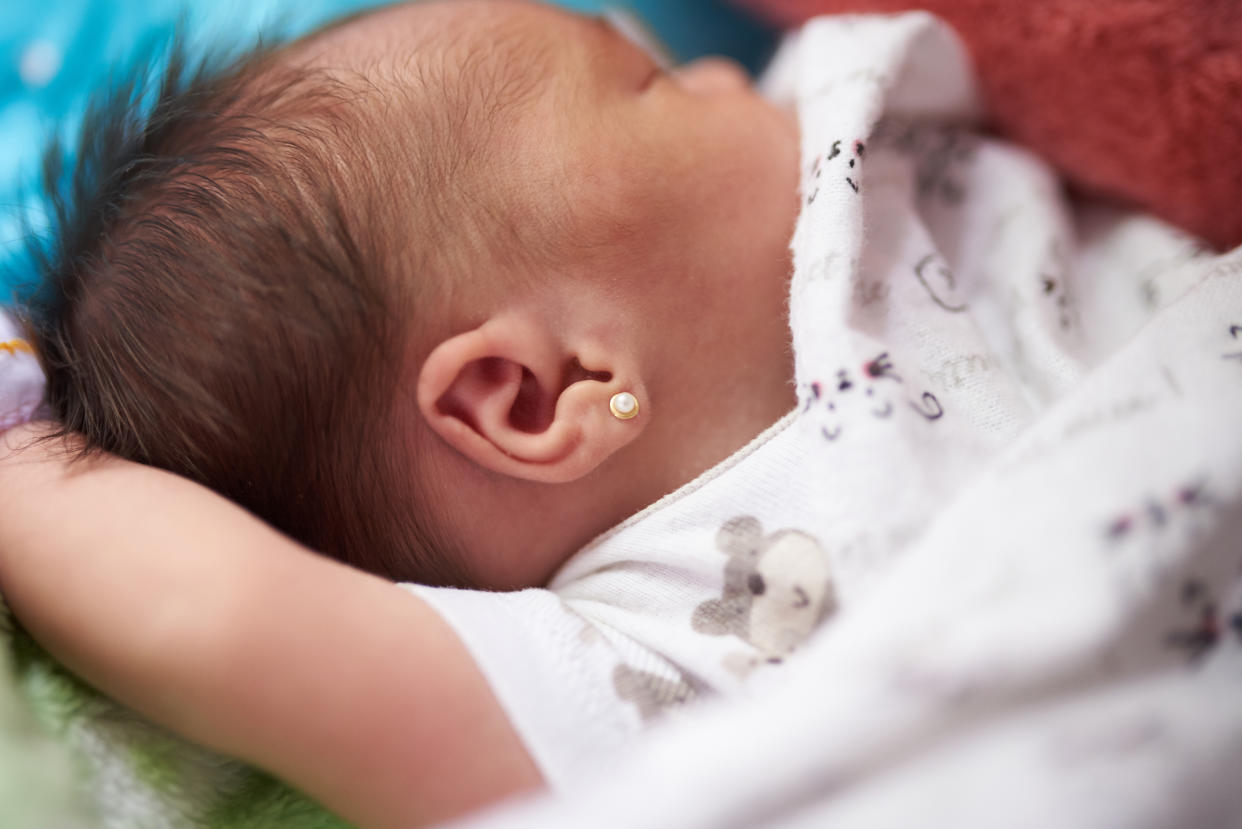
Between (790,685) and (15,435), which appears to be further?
(15,435)

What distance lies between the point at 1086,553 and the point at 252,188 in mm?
643

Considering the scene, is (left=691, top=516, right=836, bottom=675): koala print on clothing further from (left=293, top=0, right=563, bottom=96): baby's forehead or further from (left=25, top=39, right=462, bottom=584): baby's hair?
(left=293, top=0, right=563, bottom=96): baby's forehead

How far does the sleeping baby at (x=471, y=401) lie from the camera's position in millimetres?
641

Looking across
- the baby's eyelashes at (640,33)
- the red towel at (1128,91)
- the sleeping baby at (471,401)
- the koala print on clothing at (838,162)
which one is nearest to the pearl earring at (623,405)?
the sleeping baby at (471,401)

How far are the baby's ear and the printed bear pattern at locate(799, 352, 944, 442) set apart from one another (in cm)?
14

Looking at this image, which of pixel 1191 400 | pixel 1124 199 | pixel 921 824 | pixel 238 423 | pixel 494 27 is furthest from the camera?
pixel 1124 199

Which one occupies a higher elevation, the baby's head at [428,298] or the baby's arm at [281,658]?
the baby's head at [428,298]

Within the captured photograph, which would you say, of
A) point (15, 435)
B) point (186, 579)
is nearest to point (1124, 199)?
point (186, 579)

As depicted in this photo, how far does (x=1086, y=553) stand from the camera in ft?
1.77

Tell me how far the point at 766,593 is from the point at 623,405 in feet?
0.60

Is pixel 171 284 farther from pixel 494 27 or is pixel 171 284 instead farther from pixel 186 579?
pixel 494 27

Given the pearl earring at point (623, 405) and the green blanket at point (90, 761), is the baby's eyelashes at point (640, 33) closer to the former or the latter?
the pearl earring at point (623, 405)

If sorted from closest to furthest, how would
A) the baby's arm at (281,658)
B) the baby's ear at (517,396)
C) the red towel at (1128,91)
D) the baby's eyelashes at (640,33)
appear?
the baby's arm at (281,658), the baby's ear at (517,396), the red towel at (1128,91), the baby's eyelashes at (640,33)

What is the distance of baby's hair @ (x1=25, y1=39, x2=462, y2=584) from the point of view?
2.35 ft
